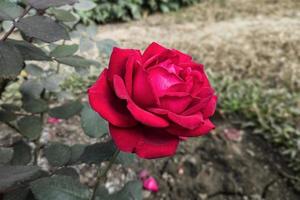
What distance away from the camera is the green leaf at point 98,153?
Result: 34.6 inches

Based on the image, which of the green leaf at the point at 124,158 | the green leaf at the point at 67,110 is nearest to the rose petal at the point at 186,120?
the green leaf at the point at 124,158

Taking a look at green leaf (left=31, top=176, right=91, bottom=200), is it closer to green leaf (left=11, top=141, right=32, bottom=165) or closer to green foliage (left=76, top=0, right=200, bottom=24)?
green leaf (left=11, top=141, right=32, bottom=165)

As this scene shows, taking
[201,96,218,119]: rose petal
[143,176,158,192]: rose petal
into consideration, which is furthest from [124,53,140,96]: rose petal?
[143,176,158,192]: rose petal

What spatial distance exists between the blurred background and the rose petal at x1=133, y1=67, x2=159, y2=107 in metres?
0.55

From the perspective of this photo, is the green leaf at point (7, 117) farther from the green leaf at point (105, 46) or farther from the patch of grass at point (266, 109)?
the patch of grass at point (266, 109)

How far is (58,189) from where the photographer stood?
78cm

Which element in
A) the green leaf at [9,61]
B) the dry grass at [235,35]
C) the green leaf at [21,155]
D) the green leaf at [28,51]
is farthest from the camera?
the dry grass at [235,35]

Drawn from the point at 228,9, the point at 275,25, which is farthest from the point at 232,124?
the point at 228,9

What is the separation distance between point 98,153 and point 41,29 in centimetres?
28

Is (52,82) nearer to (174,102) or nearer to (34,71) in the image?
(34,71)

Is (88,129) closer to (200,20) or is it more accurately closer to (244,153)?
(244,153)

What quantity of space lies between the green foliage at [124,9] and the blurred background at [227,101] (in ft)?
0.09

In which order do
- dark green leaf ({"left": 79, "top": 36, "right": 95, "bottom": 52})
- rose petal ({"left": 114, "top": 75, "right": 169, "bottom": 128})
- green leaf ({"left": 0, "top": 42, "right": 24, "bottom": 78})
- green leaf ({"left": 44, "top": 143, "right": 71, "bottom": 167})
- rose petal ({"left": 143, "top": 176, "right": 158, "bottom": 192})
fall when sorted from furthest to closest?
1. rose petal ({"left": 143, "top": 176, "right": 158, "bottom": 192})
2. dark green leaf ({"left": 79, "top": 36, "right": 95, "bottom": 52})
3. green leaf ({"left": 44, "top": 143, "right": 71, "bottom": 167})
4. green leaf ({"left": 0, "top": 42, "right": 24, "bottom": 78})
5. rose petal ({"left": 114, "top": 75, "right": 169, "bottom": 128})

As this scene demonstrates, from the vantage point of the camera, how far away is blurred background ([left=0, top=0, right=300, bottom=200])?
1.77 meters
